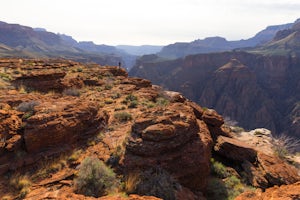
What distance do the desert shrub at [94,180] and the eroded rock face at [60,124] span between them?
2747mm

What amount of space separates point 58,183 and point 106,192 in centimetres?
181

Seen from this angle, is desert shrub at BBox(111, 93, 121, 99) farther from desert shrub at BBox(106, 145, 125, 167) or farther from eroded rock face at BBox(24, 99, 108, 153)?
desert shrub at BBox(106, 145, 125, 167)

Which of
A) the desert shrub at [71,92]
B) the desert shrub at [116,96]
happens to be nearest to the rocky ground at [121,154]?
the desert shrub at [71,92]

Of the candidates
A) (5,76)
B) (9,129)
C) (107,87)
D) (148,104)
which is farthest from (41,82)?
(9,129)

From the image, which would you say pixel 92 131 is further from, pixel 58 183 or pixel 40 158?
pixel 58 183

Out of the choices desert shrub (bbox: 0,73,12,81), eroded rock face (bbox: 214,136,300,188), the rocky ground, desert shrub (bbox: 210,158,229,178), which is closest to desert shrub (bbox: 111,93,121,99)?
the rocky ground

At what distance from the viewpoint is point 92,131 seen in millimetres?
13500

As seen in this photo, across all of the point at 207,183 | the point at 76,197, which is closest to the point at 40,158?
the point at 76,197

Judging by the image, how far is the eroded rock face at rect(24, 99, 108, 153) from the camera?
1149 centimetres

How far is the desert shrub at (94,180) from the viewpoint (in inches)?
357

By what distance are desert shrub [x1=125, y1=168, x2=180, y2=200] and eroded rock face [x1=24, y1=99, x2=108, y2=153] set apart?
4056 mm

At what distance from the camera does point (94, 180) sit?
30.3 feet

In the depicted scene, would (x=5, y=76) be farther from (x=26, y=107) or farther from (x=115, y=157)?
(x=115, y=157)

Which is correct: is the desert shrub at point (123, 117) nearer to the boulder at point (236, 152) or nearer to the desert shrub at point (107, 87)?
the boulder at point (236, 152)
